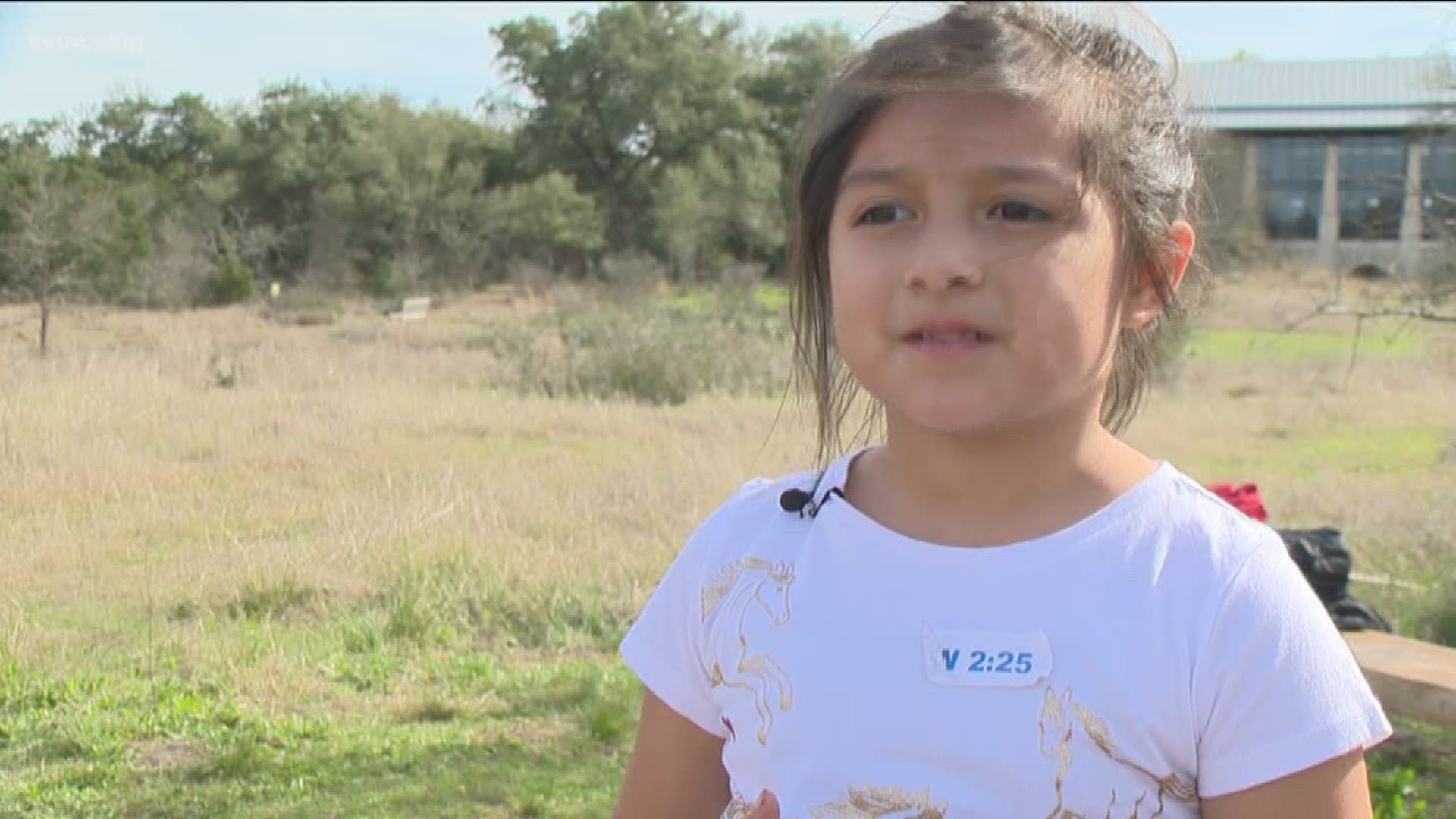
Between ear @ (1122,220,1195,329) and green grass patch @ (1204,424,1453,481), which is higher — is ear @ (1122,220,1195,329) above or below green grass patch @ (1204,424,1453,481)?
above

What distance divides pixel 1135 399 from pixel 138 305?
8.19 feet

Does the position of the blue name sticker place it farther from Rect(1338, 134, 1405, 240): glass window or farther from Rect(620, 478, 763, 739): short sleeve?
Rect(1338, 134, 1405, 240): glass window

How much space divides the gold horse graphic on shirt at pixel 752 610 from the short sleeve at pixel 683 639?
3 centimetres

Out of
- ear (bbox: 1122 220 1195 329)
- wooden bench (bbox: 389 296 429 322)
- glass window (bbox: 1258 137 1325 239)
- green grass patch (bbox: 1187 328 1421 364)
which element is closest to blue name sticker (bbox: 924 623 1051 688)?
ear (bbox: 1122 220 1195 329)

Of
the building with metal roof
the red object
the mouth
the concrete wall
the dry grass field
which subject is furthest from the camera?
the building with metal roof

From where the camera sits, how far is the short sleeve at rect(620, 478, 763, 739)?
150 centimetres

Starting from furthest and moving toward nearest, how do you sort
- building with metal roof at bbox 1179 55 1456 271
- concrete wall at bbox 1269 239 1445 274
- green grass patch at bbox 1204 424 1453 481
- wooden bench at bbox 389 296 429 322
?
building with metal roof at bbox 1179 55 1456 271
green grass patch at bbox 1204 424 1453 481
concrete wall at bbox 1269 239 1445 274
wooden bench at bbox 389 296 429 322

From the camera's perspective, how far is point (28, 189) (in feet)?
10.1

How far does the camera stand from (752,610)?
1.42 m

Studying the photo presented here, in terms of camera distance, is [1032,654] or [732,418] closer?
[1032,654]

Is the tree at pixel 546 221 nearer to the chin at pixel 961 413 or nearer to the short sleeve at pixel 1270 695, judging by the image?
the chin at pixel 961 413

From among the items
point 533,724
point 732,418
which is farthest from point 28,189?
point 732,418

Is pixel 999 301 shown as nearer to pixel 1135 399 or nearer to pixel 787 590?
pixel 787 590

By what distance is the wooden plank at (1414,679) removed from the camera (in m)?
3.27
